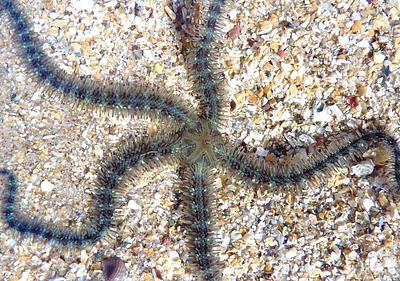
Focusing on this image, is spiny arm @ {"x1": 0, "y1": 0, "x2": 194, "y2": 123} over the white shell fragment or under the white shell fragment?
over

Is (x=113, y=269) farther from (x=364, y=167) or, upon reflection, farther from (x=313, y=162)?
(x=364, y=167)

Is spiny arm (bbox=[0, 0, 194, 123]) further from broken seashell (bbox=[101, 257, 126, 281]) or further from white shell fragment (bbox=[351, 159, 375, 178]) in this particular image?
white shell fragment (bbox=[351, 159, 375, 178])

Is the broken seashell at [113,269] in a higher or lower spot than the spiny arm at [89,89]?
lower

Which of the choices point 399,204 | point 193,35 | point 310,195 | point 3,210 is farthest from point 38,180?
point 399,204

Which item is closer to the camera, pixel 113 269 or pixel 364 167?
pixel 113 269

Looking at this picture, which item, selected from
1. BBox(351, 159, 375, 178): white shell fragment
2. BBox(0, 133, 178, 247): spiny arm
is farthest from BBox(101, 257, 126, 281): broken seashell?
BBox(351, 159, 375, 178): white shell fragment

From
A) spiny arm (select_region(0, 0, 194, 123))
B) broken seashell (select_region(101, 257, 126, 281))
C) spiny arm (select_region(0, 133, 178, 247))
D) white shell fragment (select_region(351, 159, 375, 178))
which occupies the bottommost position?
broken seashell (select_region(101, 257, 126, 281))

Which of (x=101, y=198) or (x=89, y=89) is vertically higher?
(x=89, y=89)

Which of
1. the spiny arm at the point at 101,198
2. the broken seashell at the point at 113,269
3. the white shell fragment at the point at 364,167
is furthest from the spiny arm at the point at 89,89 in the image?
the white shell fragment at the point at 364,167

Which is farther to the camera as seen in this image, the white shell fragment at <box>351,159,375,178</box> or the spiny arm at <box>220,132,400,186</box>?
the white shell fragment at <box>351,159,375,178</box>

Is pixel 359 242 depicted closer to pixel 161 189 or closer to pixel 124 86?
pixel 161 189

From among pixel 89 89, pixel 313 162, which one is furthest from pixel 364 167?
pixel 89 89

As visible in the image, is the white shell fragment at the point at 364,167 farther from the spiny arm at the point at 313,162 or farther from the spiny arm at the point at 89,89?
the spiny arm at the point at 89,89
